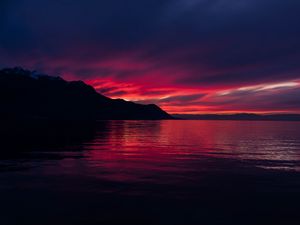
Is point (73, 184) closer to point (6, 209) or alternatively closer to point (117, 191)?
point (117, 191)

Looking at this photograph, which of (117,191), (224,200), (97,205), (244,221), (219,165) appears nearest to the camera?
(244,221)

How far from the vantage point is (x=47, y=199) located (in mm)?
19312

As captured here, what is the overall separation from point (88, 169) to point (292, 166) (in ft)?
80.0

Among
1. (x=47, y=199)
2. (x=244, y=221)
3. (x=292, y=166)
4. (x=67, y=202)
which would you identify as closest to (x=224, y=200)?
(x=244, y=221)

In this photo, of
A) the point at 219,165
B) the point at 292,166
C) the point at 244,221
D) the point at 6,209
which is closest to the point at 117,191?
the point at 6,209

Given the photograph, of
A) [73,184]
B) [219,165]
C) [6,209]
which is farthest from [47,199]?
[219,165]

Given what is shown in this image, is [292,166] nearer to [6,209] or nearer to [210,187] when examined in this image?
[210,187]

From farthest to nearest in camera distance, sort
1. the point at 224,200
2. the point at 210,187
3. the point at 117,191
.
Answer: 1. the point at 210,187
2. the point at 117,191
3. the point at 224,200

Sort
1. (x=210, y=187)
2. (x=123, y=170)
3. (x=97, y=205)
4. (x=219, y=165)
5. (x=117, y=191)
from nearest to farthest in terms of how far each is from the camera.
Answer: (x=97, y=205)
(x=117, y=191)
(x=210, y=187)
(x=123, y=170)
(x=219, y=165)

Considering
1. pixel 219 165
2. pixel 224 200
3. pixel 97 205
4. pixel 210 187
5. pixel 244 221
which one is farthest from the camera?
pixel 219 165

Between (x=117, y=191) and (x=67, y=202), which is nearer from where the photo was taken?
(x=67, y=202)

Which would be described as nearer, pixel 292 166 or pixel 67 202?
pixel 67 202

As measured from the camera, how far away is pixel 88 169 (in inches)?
1193

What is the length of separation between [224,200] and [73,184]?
1198cm
